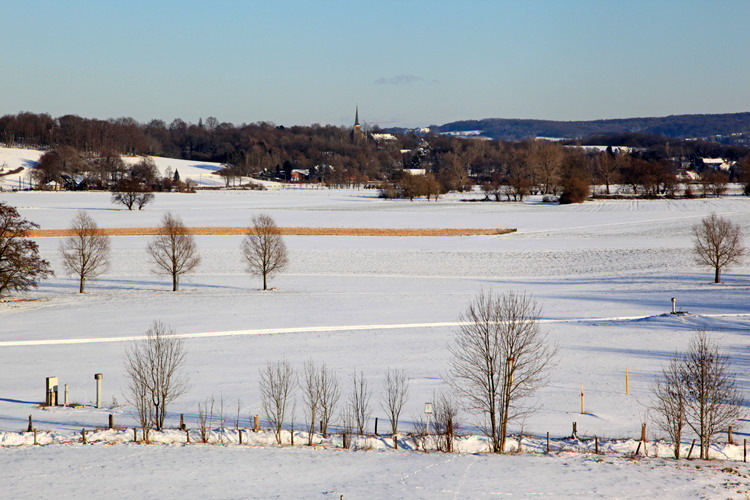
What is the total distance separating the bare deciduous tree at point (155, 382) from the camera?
16.5 metres

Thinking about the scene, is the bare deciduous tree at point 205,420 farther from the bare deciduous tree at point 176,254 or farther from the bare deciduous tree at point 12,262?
the bare deciduous tree at point 176,254

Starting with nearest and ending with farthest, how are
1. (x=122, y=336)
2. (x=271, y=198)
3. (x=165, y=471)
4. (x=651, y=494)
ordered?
(x=651, y=494)
(x=165, y=471)
(x=122, y=336)
(x=271, y=198)

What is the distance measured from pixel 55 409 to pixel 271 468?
29.1ft

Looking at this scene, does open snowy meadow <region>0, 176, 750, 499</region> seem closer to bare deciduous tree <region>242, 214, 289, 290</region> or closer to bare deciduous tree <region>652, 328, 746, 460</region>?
bare deciduous tree <region>652, 328, 746, 460</region>

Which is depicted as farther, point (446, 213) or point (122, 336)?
point (446, 213)

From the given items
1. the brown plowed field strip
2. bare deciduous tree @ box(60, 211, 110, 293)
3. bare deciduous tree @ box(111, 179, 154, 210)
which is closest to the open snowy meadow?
bare deciduous tree @ box(60, 211, 110, 293)

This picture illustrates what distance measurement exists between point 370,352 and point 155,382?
956 cm

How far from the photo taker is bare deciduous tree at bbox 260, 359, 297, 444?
1577 centimetres

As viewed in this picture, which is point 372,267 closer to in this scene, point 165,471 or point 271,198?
point 165,471

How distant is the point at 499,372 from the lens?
17047mm

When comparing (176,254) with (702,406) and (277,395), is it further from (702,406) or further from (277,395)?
(702,406)

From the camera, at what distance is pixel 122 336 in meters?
26.9

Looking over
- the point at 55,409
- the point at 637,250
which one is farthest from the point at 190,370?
the point at 637,250

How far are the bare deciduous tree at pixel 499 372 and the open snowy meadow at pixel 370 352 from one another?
576mm
